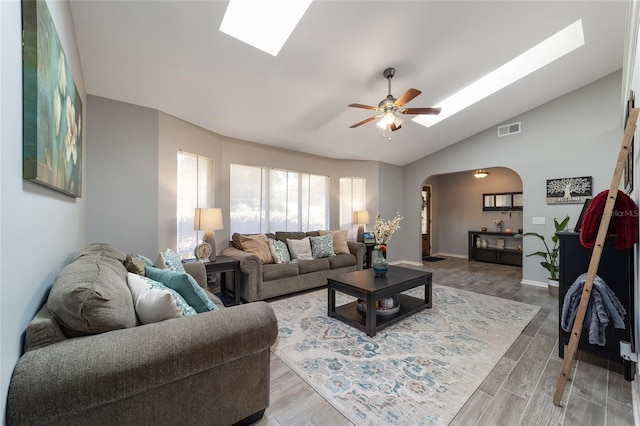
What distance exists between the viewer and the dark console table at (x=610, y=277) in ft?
6.33

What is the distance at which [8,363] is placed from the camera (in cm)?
87

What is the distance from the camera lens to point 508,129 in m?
4.88

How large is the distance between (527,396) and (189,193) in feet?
13.9

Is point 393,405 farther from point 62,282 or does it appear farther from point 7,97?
point 7,97

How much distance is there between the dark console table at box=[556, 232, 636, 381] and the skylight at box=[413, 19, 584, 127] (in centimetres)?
267

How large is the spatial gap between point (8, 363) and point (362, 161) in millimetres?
5829

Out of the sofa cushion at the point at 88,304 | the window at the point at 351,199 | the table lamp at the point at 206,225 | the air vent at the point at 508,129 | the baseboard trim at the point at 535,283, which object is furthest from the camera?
the window at the point at 351,199

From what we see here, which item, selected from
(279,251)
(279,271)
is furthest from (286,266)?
(279,251)

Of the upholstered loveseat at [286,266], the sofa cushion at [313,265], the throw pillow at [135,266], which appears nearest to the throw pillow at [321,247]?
the upholstered loveseat at [286,266]

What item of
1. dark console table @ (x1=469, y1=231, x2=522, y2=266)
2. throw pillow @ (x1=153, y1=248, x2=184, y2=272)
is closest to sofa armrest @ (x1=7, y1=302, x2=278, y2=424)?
throw pillow @ (x1=153, y1=248, x2=184, y2=272)

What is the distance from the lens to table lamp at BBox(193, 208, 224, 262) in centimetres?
340

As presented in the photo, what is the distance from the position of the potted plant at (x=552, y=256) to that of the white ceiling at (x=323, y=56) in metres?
2.14

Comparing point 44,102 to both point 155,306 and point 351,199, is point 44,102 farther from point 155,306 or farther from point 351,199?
point 351,199

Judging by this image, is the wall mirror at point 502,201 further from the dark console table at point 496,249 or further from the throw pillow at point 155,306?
the throw pillow at point 155,306
